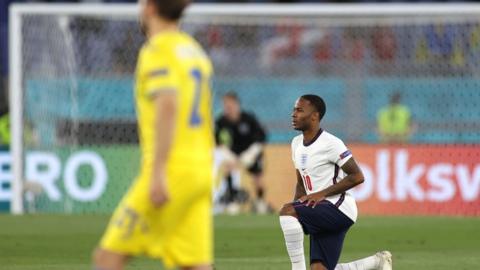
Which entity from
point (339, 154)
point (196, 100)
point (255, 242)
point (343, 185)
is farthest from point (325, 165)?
point (255, 242)

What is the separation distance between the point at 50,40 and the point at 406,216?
283 inches

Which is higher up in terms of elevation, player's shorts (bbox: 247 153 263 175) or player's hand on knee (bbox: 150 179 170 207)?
player's hand on knee (bbox: 150 179 170 207)

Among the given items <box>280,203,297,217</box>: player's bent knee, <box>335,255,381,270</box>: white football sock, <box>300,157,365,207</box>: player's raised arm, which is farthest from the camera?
<box>335,255,381,270</box>: white football sock

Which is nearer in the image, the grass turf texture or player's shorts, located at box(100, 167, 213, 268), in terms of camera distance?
player's shorts, located at box(100, 167, 213, 268)

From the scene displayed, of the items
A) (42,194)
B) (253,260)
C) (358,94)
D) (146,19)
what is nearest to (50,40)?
(42,194)

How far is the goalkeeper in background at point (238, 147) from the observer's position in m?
21.8

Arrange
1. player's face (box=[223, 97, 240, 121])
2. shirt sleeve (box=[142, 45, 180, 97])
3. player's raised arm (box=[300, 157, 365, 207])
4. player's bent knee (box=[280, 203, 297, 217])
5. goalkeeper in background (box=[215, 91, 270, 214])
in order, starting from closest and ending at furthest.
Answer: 1. shirt sleeve (box=[142, 45, 180, 97])
2. player's raised arm (box=[300, 157, 365, 207])
3. player's bent knee (box=[280, 203, 297, 217])
4. goalkeeper in background (box=[215, 91, 270, 214])
5. player's face (box=[223, 97, 240, 121])

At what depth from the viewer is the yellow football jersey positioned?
20.7ft

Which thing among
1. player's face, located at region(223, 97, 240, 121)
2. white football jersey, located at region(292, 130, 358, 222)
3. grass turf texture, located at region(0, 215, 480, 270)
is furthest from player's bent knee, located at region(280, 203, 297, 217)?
player's face, located at region(223, 97, 240, 121)

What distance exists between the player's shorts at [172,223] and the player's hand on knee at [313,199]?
358 cm

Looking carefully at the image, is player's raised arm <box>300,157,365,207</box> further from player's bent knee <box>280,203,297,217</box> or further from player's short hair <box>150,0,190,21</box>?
player's short hair <box>150,0,190,21</box>

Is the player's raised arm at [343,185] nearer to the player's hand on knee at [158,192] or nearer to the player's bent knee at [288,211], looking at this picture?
the player's bent knee at [288,211]

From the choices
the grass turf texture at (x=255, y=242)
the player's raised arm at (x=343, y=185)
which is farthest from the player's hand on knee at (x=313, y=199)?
the grass turf texture at (x=255, y=242)

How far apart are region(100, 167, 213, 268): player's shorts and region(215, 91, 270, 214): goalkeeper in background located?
1523 cm
